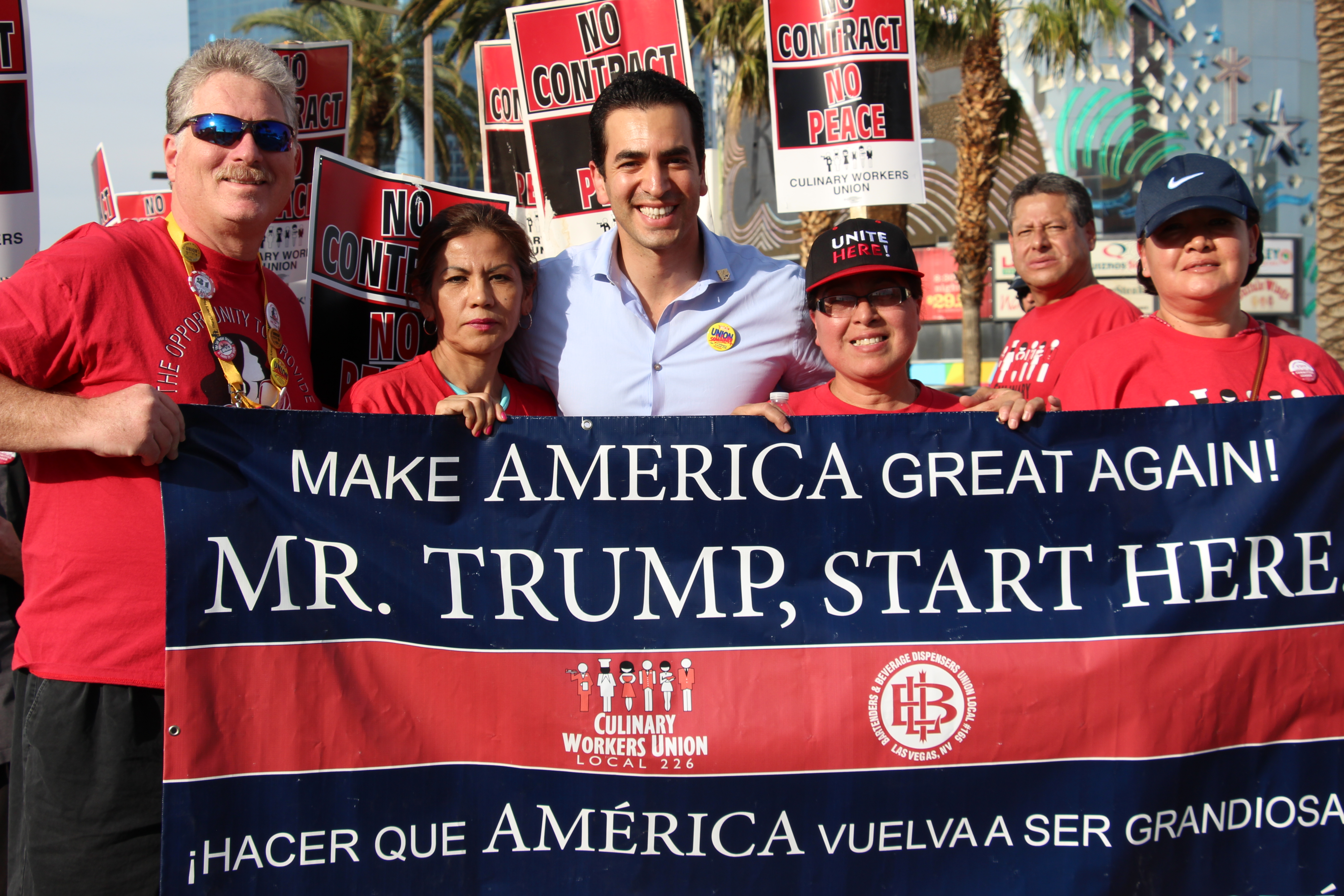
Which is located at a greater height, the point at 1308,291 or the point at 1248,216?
the point at 1308,291

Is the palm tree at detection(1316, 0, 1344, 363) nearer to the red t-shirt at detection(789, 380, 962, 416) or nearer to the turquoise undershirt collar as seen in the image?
the red t-shirt at detection(789, 380, 962, 416)

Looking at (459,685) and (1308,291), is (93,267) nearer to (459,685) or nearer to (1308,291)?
(459,685)

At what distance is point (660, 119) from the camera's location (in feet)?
11.2

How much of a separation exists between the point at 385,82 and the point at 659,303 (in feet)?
77.4

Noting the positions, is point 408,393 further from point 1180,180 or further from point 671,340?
point 1180,180

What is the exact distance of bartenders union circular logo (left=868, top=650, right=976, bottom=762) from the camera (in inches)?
111

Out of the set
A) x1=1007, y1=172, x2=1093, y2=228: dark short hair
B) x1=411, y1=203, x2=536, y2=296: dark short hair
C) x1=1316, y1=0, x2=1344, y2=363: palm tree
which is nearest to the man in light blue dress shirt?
x1=411, y1=203, x2=536, y2=296: dark short hair

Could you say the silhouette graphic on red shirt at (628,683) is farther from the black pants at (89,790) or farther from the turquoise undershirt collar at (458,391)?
the black pants at (89,790)

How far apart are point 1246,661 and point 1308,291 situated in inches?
1617

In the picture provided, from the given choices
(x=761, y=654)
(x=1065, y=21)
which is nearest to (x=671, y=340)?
(x=761, y=654)

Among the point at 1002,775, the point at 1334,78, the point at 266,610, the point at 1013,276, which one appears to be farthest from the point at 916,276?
the point at 1013,276

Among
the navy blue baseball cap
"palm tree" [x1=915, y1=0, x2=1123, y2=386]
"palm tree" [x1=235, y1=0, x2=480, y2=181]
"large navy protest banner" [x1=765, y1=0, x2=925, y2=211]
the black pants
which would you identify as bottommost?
the black pants

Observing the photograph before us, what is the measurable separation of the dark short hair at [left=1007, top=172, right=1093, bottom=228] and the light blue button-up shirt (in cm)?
204

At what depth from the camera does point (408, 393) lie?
3277 mm
